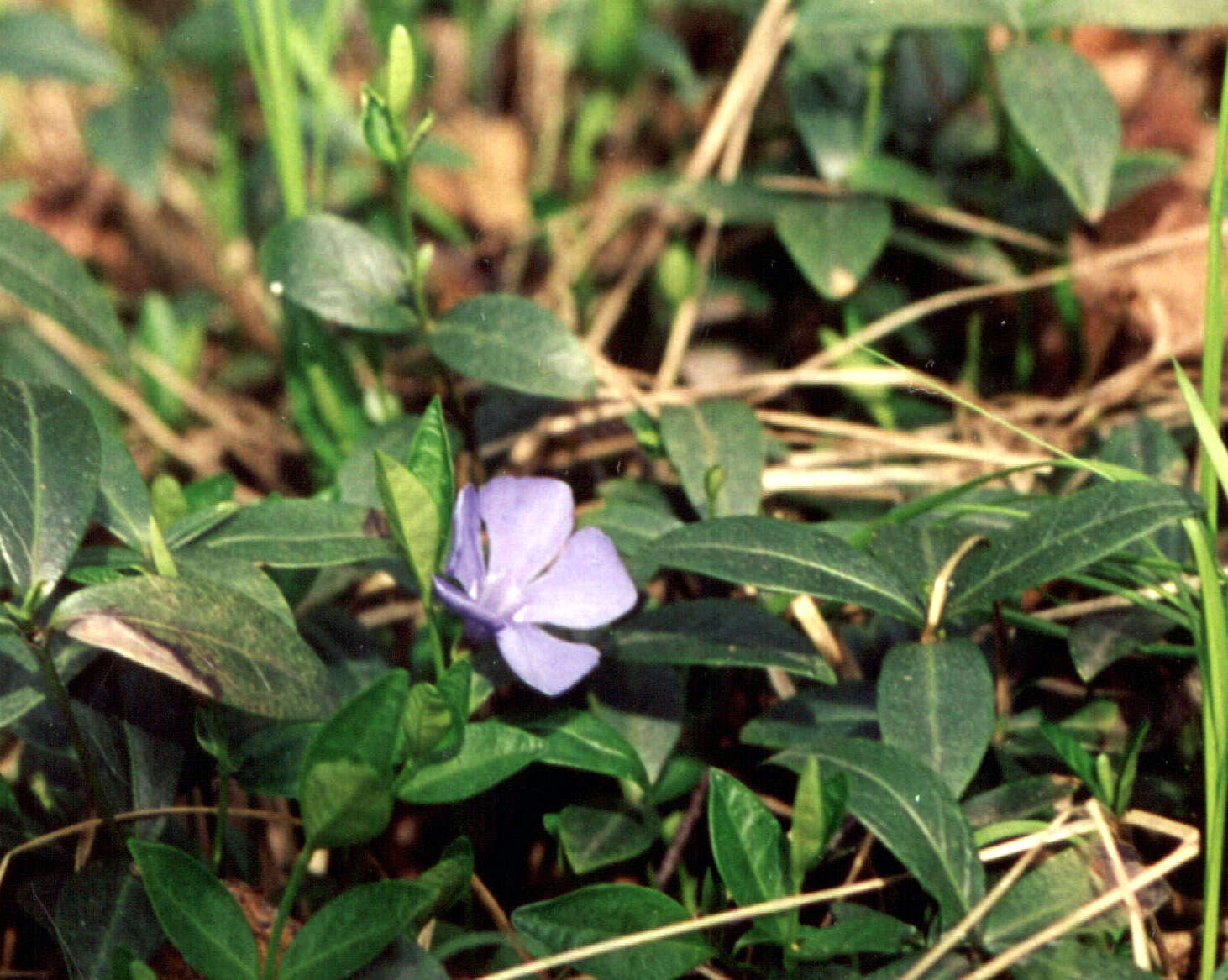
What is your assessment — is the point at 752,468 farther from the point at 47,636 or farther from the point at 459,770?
the point at 47,636

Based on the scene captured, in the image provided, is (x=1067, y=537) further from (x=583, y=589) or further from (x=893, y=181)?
(x=893, y=181)

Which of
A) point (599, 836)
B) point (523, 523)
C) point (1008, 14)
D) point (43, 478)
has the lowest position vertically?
point (599, 836)

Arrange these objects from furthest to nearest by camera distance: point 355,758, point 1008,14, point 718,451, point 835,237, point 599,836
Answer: point 835,237 < point 1008,14 < point 718,451 < point 599,836 < point 355,758

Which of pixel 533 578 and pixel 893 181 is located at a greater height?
pixel 893 181

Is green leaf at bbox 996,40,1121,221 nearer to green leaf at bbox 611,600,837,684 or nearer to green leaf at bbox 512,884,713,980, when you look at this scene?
green leaf at bbox 611,600,837,684

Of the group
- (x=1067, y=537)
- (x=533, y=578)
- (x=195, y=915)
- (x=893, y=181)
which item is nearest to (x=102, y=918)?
(x=195, y=915)

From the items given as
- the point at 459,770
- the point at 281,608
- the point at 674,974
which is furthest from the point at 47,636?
the point at 674,974

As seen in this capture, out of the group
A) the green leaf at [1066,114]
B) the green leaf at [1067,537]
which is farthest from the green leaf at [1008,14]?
the green leaf at [1067,537]

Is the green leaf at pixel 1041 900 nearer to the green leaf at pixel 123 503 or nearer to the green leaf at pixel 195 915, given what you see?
the green leaf at pixel 195 915
